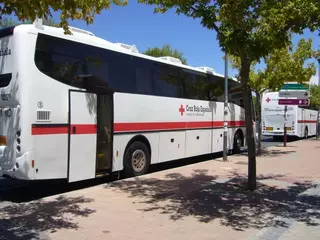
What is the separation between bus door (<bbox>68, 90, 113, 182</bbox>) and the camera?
9.03 m

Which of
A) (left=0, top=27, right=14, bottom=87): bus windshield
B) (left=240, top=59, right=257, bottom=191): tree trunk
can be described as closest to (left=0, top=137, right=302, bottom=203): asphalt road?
(left=0, top=27, right=14, bottom=87): bus windshield

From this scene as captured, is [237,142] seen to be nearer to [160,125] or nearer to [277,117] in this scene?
[160,125]

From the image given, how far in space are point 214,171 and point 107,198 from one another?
487cm

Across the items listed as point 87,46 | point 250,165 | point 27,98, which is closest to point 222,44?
point 250,165

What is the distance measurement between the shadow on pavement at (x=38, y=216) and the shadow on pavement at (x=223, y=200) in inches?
51.2

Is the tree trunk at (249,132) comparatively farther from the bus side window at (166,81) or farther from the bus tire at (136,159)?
the bus side window at (166,81)

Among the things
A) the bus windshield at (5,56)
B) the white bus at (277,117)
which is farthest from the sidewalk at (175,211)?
the white bus at (277,117)

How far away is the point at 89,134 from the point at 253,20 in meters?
4.41

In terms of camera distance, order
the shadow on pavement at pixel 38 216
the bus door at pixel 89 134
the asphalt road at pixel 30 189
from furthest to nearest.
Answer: the bus door at pixel 89 134 < the asphalt road at pixel 30 189 < the shadow on pavement at pixel 38 216

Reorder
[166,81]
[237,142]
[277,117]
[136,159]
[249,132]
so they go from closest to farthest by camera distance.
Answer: [249,132] → [136,159] → [166,81] → [237,142] → [277,117]

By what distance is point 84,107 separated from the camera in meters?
9.32

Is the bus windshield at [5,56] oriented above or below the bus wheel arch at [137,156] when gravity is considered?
above

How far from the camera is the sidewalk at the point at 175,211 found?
6.05 m

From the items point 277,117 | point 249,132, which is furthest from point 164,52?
point 249,132
